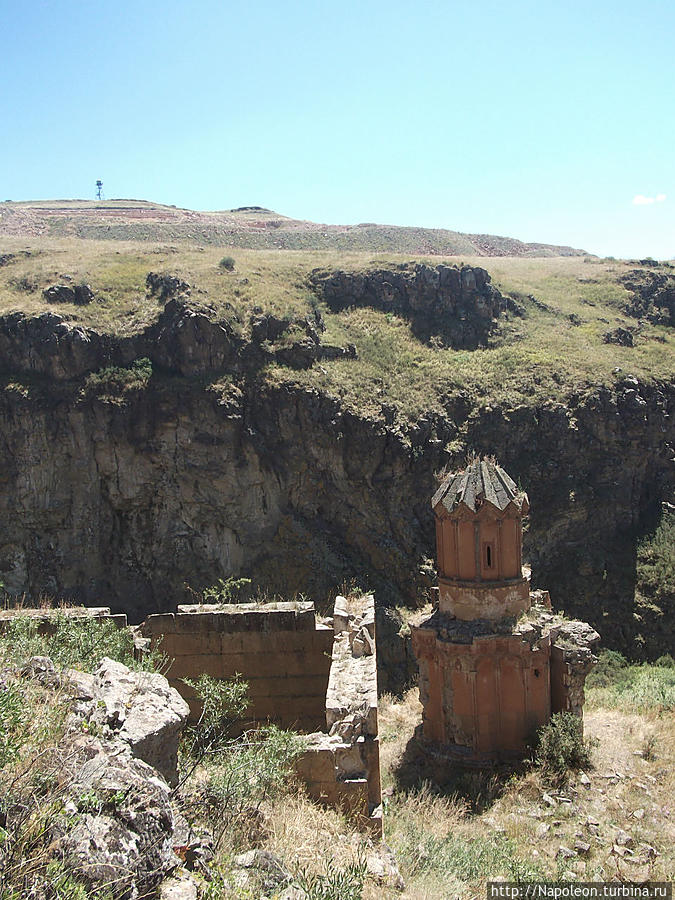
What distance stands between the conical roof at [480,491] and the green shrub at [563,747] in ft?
11.4

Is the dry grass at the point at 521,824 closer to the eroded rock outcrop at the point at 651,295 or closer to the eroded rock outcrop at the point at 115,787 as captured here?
the eroded rock outcrop at the point at 115,787

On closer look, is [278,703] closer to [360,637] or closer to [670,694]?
[360,637]

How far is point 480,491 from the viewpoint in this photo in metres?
11.7

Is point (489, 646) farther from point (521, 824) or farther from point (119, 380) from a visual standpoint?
point (119, 380)

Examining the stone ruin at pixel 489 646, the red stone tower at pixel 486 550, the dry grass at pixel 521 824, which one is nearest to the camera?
the dry grass at pixel 521 824

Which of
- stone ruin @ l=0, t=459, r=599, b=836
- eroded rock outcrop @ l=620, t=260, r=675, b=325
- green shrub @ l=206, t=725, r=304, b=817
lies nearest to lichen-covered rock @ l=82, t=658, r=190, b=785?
green shrub @ l=206, t=725, r=304, b=817

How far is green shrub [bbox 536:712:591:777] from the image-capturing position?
33.3 feet

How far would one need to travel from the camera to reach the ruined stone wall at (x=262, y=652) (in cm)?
773

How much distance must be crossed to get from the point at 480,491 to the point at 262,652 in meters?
5.36

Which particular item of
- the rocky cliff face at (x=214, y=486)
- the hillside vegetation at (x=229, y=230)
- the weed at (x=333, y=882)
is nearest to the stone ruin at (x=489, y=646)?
the weed at (x=333, y=882)

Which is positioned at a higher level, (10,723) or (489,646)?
(10,723)

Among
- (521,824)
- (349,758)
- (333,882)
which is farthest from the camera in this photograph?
(521,824)

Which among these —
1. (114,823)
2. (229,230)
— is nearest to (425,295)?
(229,230)

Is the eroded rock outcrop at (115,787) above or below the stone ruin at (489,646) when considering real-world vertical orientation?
above
